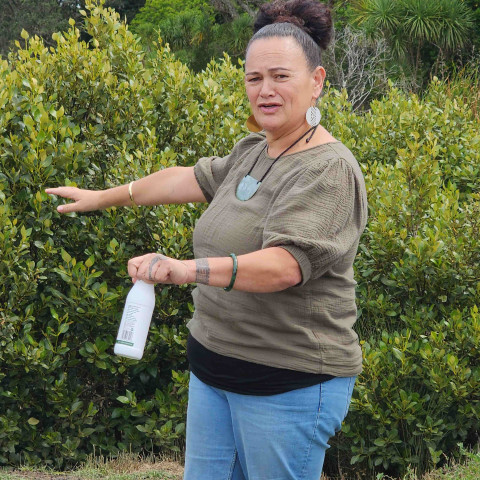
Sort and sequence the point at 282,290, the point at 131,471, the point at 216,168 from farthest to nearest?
the point at 131,471 < the point at 216,168 < the point at 282,290

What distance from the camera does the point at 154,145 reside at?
15.5 ft

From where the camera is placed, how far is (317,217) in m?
→ 2.18

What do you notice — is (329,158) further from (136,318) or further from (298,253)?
(136,318)

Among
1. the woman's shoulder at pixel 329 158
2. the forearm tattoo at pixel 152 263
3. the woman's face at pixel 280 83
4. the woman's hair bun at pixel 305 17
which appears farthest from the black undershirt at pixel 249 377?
the woman's hair bun at pixel 305 17

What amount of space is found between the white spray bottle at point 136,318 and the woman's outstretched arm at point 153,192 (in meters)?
0.58

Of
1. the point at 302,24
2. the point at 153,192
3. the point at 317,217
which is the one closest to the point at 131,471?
the point at 153,192

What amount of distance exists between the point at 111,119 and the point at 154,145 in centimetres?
32

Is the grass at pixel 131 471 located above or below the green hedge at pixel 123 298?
below

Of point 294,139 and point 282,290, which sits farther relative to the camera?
point 294,139

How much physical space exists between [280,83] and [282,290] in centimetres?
62

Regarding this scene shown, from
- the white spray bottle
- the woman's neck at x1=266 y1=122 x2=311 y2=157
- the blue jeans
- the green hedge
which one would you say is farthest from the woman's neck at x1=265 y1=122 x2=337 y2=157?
the green hedge

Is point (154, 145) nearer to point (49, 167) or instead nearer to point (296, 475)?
point (49, 167)

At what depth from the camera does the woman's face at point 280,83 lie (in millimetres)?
2377

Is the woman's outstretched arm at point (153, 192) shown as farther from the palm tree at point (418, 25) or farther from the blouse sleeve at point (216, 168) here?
the palm tree at point (418, 25)
